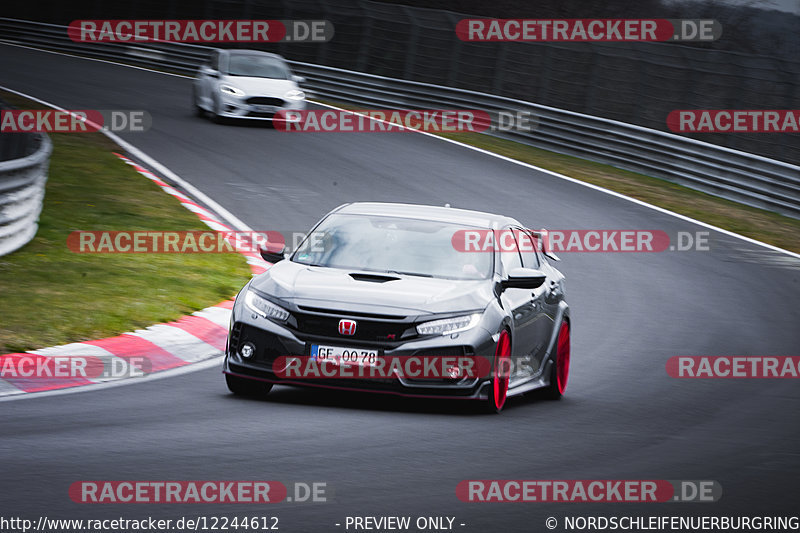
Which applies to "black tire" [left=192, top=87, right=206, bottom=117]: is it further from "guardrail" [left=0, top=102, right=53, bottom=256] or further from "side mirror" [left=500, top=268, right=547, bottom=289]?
"side mirror" [left=500, top=268, right=547, bottom=289]

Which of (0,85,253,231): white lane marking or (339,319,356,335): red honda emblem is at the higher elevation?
(339,319,356,335): red honda emblem

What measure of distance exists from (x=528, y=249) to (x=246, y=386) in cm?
290

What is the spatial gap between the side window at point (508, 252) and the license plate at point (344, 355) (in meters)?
1.72

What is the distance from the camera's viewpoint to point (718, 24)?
147 feet

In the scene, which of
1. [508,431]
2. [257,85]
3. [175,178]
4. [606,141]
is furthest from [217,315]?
[606,141]

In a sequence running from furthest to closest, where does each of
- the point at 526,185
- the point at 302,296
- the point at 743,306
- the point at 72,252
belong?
the point at 526,185 → the point at 743,306 → the point at 72,252 → the point at 302,296

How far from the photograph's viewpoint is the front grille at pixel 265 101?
28.3 metres

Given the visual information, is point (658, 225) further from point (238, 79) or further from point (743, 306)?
point (238, 79)

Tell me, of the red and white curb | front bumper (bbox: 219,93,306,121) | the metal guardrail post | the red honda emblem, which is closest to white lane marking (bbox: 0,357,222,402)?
the red and white curb

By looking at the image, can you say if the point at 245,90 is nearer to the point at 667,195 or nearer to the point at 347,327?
the point at 667,195

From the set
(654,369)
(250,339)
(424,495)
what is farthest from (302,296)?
(654,369)

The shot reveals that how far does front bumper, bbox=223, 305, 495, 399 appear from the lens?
28.3 ft

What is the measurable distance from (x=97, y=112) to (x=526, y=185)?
1038 centimetres

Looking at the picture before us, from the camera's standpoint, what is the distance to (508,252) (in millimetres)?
10219
